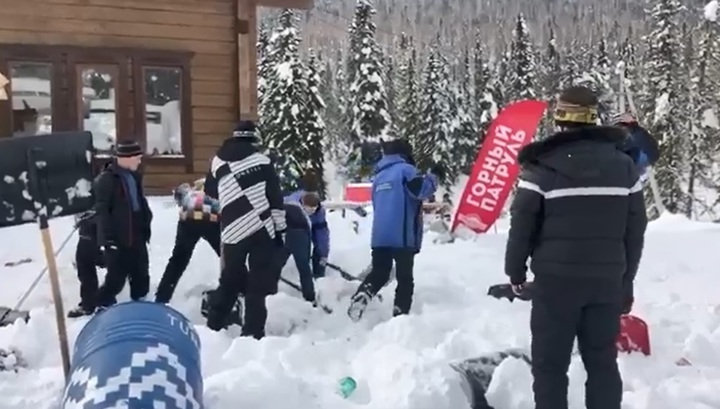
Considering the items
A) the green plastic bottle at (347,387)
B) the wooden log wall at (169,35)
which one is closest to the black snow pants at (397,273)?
the green plastic bottle at (347,387)

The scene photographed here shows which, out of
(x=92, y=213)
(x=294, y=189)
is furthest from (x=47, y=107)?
(x=92, y=213)

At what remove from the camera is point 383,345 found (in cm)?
593

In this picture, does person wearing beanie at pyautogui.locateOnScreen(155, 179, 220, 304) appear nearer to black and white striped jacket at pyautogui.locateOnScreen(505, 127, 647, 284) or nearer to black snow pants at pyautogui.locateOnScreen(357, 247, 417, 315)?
black snow pants at pyautogui.locateOnScreen(357, 247, 417, 315)

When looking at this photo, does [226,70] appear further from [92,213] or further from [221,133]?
[92,213]

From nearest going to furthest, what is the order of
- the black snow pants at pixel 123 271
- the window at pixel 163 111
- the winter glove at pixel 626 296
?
the winter glove at pixel 626 296
the black snow pants at pixel 123 271
the window at pixel 163 111

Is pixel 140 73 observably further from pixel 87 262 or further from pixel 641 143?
pixel 641 143

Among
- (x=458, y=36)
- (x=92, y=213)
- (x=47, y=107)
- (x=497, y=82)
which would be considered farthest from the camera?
(x=458, y=36)

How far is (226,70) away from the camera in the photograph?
13922 millimetres

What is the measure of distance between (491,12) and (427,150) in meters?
131

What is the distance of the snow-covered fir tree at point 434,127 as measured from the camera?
2254 inches

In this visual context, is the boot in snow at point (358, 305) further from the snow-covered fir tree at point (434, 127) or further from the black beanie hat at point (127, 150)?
the snow-covered fir tree at point (434, 127)

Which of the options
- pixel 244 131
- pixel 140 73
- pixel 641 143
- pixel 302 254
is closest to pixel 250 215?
pixel 244 131

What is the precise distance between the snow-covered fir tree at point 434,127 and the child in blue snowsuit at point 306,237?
153 feet

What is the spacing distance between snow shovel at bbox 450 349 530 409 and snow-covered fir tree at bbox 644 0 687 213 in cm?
3854
